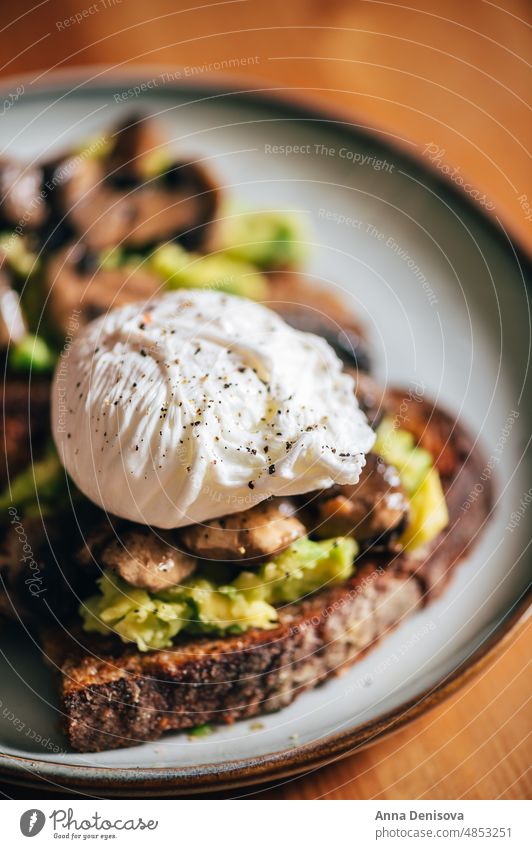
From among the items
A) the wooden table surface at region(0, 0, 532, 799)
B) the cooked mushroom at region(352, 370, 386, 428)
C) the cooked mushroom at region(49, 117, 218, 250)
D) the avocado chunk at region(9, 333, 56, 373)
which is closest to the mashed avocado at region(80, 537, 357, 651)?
the cooked mushroom at region(352, 370, 386, 428)

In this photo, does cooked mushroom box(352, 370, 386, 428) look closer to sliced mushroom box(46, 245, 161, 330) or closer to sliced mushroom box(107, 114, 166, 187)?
sliced mushroom box(46, 245, 161, 330)

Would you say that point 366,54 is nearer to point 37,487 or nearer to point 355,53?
point 355,53

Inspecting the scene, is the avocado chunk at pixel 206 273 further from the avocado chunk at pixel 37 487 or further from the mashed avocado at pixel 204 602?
the mashed avocado at pixel 204 602

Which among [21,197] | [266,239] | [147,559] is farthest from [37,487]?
[266,239]

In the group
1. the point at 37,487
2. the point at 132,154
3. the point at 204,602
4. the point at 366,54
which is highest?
the point at 366,54

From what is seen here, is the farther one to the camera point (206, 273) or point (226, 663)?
point (206, 273)

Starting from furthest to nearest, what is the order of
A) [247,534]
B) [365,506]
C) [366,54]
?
[366,54] < [365,506] < [247,534]
